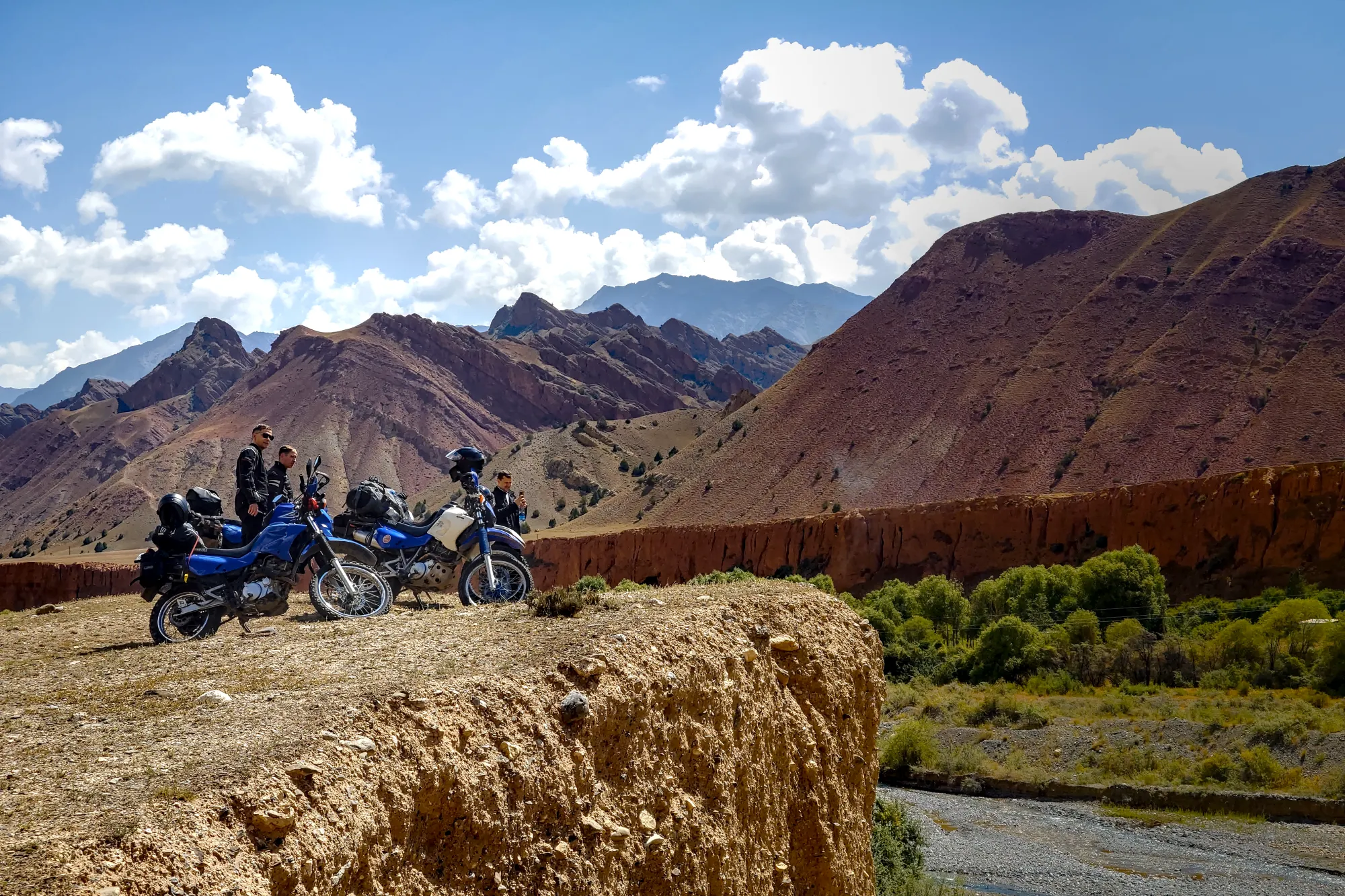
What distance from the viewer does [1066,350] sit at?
80.3m

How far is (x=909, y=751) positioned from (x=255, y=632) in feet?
90.2

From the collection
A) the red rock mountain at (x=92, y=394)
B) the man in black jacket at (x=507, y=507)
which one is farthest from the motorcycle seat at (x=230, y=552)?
the red rock mountain at (x=92, y=394)

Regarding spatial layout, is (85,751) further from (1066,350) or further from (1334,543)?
(1066,350)

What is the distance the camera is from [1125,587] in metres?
41.9

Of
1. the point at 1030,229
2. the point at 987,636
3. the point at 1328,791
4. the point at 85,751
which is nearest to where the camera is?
the point at 85,751

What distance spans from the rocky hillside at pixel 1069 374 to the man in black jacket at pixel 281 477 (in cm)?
6143

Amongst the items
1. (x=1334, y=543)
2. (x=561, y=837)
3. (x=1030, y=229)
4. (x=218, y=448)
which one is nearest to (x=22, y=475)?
(x=218, y=448)

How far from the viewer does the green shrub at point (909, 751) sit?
32.8 m

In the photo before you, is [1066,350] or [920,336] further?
[920,336]

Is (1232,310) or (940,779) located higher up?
(1232,310)

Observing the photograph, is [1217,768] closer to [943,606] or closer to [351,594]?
[943,606]

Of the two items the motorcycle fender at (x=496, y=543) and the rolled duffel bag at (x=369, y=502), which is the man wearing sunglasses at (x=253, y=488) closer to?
the rolled duffel bag at (x=369, y=502)

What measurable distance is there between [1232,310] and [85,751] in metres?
84.3

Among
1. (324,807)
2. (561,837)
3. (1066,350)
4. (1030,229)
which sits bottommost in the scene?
(561,837)
